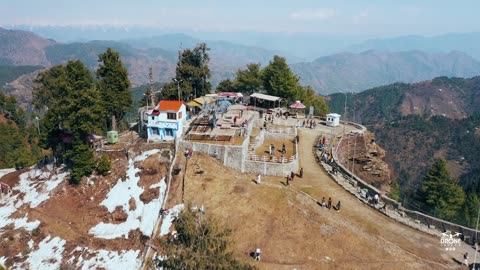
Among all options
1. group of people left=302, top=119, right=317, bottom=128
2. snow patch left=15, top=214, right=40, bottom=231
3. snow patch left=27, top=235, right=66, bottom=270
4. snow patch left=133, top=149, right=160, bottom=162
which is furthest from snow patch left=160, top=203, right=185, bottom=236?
group of people left=302, top=119, right=317, bottom=128

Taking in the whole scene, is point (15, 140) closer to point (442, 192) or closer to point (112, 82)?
point (112, 82)

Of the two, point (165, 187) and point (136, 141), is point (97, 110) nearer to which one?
point (136, 141)

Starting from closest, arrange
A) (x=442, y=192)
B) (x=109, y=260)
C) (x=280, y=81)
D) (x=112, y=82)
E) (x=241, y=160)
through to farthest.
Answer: (x=109, y=260) → (x=241, y=160) → (x=442, y=192) → (x=112, y=82) → (x=280, y=81)

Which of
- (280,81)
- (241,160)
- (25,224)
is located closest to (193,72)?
(280,81)

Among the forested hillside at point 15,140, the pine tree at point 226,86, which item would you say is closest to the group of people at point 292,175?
the pine tree at point 226,86

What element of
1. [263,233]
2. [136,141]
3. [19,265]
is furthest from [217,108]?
[19,265]

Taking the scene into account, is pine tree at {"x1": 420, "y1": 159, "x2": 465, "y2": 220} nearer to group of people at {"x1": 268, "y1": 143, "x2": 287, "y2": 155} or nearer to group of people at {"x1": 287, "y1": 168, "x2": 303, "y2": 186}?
group of people at {"x1": 268, "y1": 143, "x2": 287, "y2": 155}
